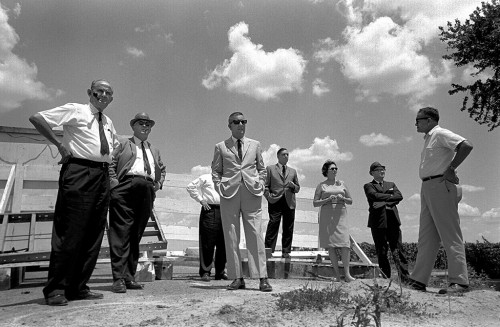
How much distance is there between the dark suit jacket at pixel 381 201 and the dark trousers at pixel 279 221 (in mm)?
1325

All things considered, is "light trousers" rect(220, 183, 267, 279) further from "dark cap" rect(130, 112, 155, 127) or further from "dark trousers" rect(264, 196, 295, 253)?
"dark trousers" rect(264, 196, 295, 253)

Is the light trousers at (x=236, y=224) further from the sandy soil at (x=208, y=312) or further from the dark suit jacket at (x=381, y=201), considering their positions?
Result: the dark suit jacket at (x=381, y=201)

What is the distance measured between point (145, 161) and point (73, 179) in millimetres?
1137

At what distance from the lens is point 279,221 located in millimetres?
7387

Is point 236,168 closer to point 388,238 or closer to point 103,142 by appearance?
point 103,142

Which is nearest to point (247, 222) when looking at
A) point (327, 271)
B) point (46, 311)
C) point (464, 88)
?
point (46, 311)

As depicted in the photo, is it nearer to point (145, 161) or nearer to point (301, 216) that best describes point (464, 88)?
point (301, 216)

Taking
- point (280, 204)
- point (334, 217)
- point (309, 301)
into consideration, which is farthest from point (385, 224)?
point (309, 301)

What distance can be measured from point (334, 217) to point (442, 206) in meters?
1.75

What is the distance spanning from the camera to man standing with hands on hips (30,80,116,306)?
383cm

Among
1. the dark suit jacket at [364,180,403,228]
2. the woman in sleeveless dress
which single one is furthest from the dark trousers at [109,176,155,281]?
the dark suit jacket at [364,180,403,228]

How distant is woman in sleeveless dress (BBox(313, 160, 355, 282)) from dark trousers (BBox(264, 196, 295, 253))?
3.34ft

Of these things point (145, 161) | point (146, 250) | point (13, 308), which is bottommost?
point (13, 308)

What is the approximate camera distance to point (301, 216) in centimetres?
1027
